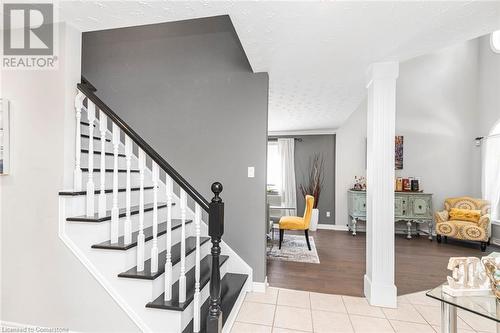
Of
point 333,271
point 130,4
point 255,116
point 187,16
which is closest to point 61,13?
point 130,4

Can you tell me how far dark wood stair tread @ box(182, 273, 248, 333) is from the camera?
6.01 feet

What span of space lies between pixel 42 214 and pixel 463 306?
2.71 meters

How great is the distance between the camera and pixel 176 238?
2.43 meters

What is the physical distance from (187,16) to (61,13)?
2.85 ft

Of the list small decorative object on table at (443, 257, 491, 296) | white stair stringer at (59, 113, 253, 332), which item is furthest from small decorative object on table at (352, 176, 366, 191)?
white stair stringer at (59, 113, 253, 332)

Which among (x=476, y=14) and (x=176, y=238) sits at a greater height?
(x=476, y=14)

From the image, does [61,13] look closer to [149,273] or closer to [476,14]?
[149,273]

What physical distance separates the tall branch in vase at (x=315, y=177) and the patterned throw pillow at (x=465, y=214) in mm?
2580

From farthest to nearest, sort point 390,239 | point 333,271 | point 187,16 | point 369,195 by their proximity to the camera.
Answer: point 333,271
point 369,195
point 390,239
point 187,16

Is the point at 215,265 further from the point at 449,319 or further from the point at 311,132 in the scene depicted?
the point at 311,132

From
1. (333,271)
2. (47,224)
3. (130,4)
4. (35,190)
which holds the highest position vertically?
(130,4)

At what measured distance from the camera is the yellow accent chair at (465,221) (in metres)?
4.39

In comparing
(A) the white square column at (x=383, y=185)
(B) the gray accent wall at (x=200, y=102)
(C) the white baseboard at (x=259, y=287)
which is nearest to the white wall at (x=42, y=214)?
(B) the gray accent wall at (x=200, y=102)

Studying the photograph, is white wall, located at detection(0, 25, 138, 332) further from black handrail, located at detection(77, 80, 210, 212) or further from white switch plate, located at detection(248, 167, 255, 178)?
white switch plate, located at detection(248, 167, 255, 178)
